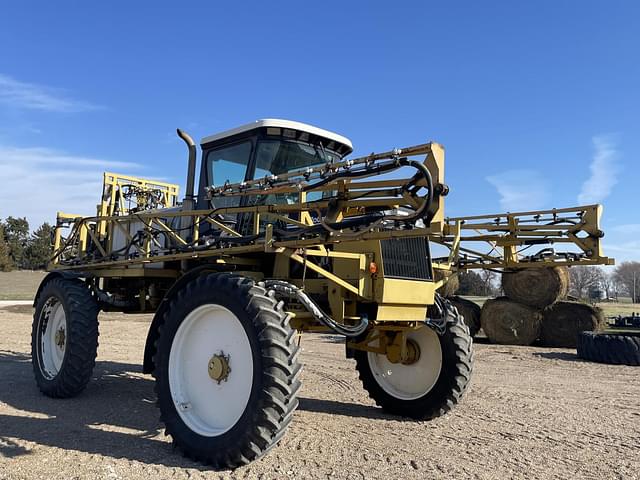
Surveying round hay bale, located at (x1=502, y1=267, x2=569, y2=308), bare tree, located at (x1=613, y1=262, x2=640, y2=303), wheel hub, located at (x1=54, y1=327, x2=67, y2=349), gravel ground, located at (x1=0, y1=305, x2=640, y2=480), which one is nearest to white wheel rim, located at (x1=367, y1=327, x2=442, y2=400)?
gravel ground, located at (x1=0, y1=305, x2=640, y2=480)

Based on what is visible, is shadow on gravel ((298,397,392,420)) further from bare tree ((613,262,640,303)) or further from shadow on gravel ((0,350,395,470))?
bare tree ((613,262,640,303))

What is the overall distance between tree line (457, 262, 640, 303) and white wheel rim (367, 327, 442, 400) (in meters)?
26.6

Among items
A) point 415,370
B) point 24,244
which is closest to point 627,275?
point 24,244

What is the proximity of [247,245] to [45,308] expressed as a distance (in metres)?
4.23

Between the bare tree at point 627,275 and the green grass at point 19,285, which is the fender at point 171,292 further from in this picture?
the bare tree at point 627,275

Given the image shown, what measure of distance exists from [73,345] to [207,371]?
2754mm

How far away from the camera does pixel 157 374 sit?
186 inches

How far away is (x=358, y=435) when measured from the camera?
5008 mm

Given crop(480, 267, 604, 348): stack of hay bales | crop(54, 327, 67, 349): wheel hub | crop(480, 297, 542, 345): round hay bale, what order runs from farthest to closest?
crop(480, 297, 542, 345): round hay bale < crop(480, 267, 604, 348): stack of hay bales < crop(54, 327, 67, 349): wheel hub

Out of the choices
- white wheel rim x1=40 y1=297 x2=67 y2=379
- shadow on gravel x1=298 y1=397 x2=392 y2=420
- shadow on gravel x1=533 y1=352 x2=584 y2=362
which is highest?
white wheel rim x1=40 y1=297 x2=67 y2=379

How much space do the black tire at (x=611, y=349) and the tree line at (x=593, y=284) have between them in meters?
20.9

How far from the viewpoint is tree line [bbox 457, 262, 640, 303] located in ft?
137

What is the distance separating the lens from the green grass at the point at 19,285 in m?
36.5

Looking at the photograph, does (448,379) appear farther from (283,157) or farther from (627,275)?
Result: (627,275)
